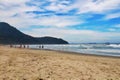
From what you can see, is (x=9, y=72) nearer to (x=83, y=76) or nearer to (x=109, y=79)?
(x=83, y=76)

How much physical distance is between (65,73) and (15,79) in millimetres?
2847

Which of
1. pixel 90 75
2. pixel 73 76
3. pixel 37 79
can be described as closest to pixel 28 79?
pixel 37 79

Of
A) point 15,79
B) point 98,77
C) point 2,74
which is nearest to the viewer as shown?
point 15,79

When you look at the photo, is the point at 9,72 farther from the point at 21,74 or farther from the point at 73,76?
the point at 73,76

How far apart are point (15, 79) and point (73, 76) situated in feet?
9.50

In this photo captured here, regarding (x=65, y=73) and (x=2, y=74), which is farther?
(x=65, y=73)

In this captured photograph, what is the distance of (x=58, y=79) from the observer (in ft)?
31.4

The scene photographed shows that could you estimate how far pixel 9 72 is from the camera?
410 inches

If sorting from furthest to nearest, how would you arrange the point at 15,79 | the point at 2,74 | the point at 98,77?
the point at 98,77
the point at 2,74
the point at 15,79

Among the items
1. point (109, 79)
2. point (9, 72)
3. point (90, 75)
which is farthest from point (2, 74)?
point (109, 79)

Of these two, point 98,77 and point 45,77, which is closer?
point 45,77

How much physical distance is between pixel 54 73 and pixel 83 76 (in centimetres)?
150

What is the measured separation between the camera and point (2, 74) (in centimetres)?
991

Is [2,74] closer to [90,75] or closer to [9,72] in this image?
[9,72]
